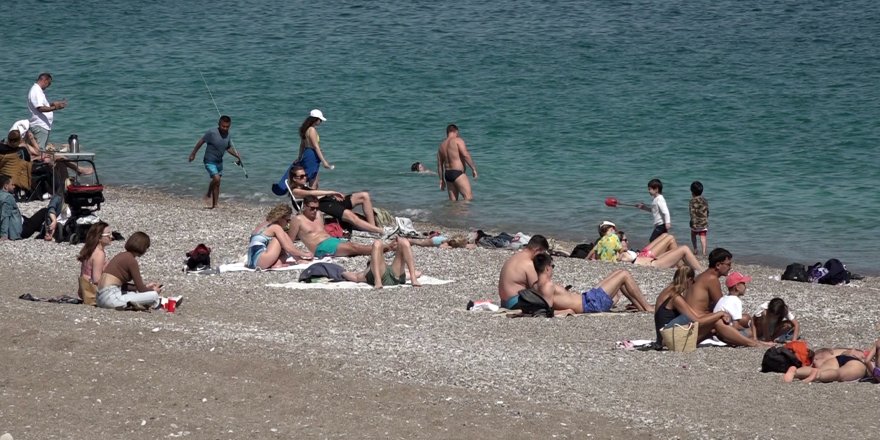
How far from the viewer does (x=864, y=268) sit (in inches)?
655

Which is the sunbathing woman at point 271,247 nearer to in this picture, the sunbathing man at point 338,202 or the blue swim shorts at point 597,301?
the sunbathing man at point 338,202

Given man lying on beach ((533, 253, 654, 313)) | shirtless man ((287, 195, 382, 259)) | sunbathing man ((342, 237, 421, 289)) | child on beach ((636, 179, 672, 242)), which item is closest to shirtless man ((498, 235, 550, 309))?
man lying on beach ((533, 253, 654, 313))

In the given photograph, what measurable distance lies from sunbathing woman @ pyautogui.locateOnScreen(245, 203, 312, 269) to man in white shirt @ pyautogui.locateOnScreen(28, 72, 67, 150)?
6.19 m

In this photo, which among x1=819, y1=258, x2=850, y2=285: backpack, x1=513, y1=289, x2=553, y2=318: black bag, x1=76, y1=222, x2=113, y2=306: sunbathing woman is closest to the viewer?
x1=76, y1=222, x2=113, y2=306: sunbathing woman

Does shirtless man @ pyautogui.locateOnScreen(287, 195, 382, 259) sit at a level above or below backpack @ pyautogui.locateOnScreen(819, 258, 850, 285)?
above

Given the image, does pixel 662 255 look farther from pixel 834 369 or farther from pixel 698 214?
pixel 834 369

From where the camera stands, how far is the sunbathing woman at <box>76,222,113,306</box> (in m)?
11.6

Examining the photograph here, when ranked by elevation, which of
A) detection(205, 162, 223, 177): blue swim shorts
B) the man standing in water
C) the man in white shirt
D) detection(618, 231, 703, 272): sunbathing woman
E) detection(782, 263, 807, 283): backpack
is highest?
the man in white shirt

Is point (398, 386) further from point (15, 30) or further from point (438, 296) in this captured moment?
point (15, 30)

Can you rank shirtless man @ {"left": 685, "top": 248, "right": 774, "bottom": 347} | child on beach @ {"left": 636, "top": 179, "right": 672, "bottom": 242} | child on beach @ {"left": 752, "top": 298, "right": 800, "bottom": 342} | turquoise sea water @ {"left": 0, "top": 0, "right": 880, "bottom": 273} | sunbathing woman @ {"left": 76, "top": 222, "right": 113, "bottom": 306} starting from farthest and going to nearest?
turquoise sea water @ {"left": 0, "top": 0, "right": 880, "bottom": 273}
child on beach @ {"left": 636, "top": 179, "right": 672, "bottom": 242}
sunbathing woman @ {"left": 76, "top": 222, "right": 113, "bottom": 306}
child on beach @ {"left": 752, "top": 298, "right": 800, "bottom": 342}
shirtless man @ {"left": 685, "top": 248, "right": 774, "bottom": 347}

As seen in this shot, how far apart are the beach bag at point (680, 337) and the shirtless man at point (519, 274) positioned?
63.9 inches

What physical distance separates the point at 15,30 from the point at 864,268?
28.4 m

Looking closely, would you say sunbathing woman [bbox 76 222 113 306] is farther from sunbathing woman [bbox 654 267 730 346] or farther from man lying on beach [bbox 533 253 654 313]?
sunbathing woman [bbox 654 267 730 346]

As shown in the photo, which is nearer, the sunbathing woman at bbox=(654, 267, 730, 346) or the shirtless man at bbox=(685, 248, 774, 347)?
the sunbathing woman at bbox=(654, 267, 730, 346)
